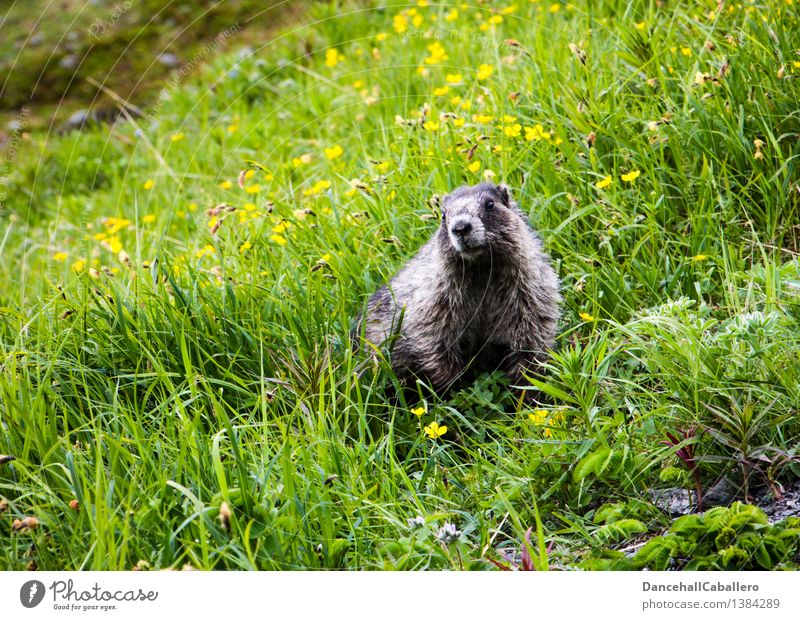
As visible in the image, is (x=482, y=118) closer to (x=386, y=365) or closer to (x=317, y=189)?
(x=317, y=189)

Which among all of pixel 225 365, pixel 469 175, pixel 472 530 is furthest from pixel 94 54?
pixel 472 530

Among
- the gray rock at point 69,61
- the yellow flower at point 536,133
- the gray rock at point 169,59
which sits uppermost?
the gray rock at point 69,61

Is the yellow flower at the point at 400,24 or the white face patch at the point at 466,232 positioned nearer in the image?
the white face patch at the point at 466,232

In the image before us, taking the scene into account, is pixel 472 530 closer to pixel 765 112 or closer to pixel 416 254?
pixel 416 254

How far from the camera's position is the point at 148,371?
13.6ft

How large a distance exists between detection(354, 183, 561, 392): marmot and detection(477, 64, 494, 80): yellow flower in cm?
132

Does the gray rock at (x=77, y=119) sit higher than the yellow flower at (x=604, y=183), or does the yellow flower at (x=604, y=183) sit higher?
the gray rock at (x=77, y=119)

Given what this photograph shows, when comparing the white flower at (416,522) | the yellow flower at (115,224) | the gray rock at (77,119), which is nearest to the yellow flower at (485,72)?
the yellow flower at (115,224)

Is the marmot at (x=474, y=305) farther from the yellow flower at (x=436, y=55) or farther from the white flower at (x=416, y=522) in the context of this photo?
the yellow flower at (x=436, y=55)

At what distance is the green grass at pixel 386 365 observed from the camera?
3.23 metres

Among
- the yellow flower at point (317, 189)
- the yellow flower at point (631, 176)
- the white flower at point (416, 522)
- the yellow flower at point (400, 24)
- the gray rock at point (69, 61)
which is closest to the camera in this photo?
the white flower at point (416, 522)

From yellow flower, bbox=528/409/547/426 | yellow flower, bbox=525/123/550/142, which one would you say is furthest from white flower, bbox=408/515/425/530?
yellow flower, bbox=525/123/550/142

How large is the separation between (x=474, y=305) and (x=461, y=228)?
55cm

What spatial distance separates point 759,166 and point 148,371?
3358 mm
